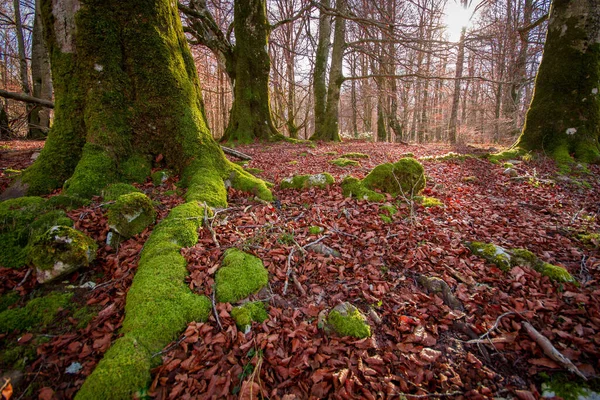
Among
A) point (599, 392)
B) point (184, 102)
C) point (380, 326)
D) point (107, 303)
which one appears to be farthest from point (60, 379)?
point (184, 102)

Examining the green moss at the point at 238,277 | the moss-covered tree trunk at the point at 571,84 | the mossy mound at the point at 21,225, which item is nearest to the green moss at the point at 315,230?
the green moss at the point at 238,277

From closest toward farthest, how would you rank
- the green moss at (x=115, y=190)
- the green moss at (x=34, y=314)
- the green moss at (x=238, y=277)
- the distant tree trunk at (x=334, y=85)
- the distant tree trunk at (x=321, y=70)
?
the green moss at (x=34, y=314)
the green moss at (x=238, y=277)
the green moss at (x=115, y=190)
the distant tree trunk at (x=334, y=85)
the distant tree trunk at (x=321, y=70)

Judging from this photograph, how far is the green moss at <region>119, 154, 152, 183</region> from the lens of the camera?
389 centimetres

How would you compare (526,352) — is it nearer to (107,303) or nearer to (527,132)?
(107,303)

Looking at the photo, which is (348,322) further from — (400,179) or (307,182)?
(400,179)

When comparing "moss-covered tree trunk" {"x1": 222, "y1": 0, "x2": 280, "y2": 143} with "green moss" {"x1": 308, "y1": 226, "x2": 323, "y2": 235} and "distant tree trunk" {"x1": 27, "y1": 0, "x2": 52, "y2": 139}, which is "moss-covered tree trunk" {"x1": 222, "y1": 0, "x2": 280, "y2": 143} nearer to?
"distant tree trunk" {"x1": 27, "y1": 0, "x2": 52, "y2": 139}

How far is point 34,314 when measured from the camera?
2.06 meters

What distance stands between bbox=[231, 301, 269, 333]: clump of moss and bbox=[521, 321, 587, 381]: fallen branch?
2.16m

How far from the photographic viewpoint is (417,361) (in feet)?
6.15

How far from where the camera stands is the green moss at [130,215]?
285cm

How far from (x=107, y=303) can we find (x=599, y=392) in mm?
3728

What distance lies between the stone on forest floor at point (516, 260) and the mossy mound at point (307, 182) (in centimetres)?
252

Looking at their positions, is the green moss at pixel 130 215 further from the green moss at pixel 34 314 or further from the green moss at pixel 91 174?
the green moss at pixel 91 174

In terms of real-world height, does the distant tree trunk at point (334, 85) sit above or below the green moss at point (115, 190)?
above
